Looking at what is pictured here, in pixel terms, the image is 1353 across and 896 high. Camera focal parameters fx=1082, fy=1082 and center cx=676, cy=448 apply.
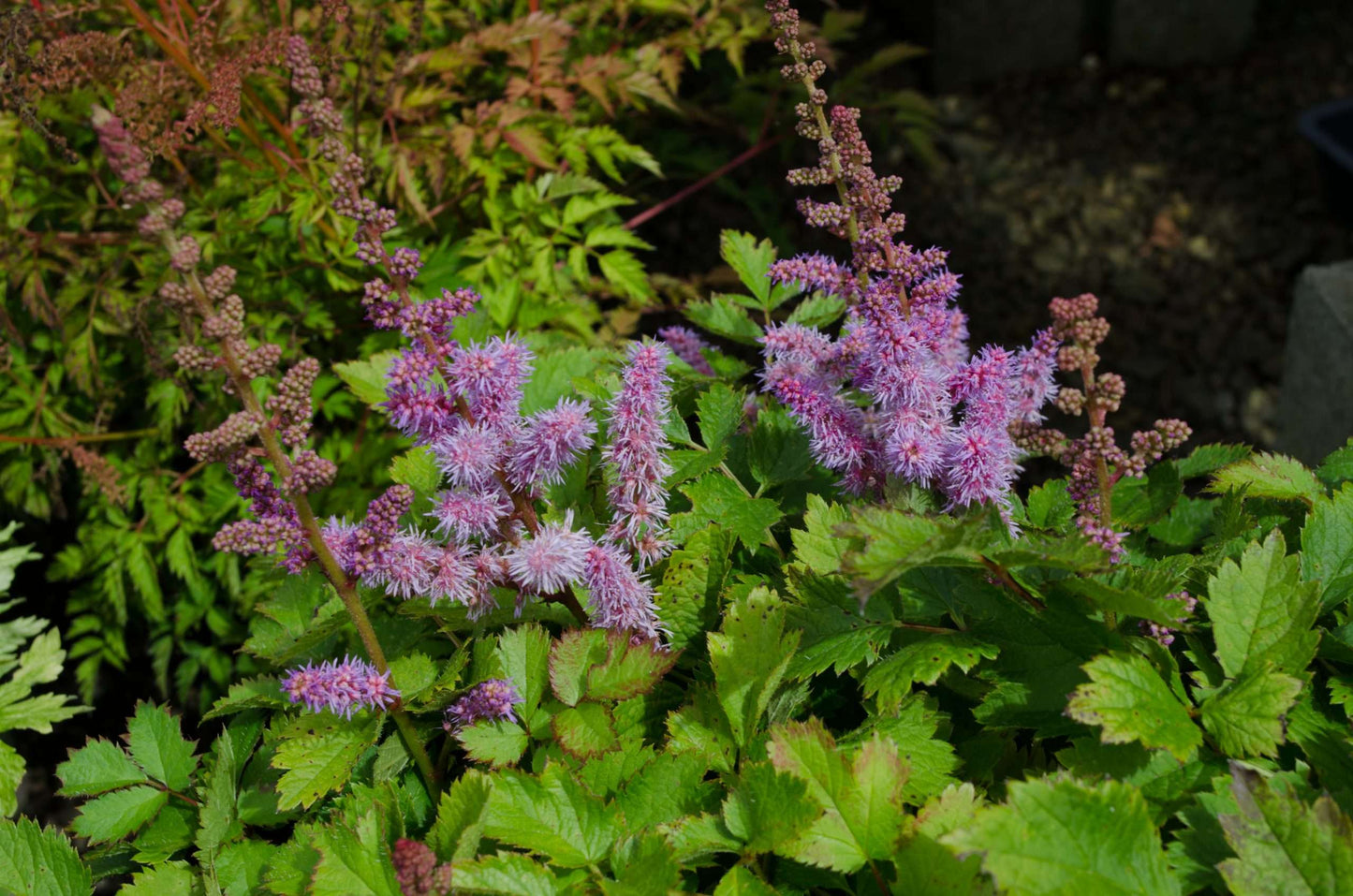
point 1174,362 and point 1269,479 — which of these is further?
point 1174,362

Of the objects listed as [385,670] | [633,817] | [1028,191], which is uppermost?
[385,670]

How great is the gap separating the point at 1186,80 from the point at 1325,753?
Answer: 17.6ft

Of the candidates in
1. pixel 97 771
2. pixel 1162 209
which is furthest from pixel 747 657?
pixel 1162 209

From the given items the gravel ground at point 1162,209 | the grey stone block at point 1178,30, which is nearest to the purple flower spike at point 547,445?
the gravel ground at point 1162,209

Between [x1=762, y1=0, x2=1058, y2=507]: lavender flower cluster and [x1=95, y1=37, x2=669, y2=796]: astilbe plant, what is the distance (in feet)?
0.80

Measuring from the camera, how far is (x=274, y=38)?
216 centimetres

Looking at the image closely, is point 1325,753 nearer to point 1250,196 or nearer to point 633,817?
point 633,817

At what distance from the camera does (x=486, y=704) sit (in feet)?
4.69

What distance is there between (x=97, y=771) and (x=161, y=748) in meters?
0.09

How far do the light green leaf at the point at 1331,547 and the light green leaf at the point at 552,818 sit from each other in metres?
0.98

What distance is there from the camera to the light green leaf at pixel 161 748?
1.55 metres

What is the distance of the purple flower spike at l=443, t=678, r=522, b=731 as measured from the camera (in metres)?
1.41

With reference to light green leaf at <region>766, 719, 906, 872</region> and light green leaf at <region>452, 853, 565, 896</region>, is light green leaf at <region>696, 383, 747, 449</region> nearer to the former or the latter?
light green leaf at <region>766, 719, 906, 872</region>

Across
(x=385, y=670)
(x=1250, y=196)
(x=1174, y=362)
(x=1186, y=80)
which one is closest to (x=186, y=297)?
(x=385, y=670)
